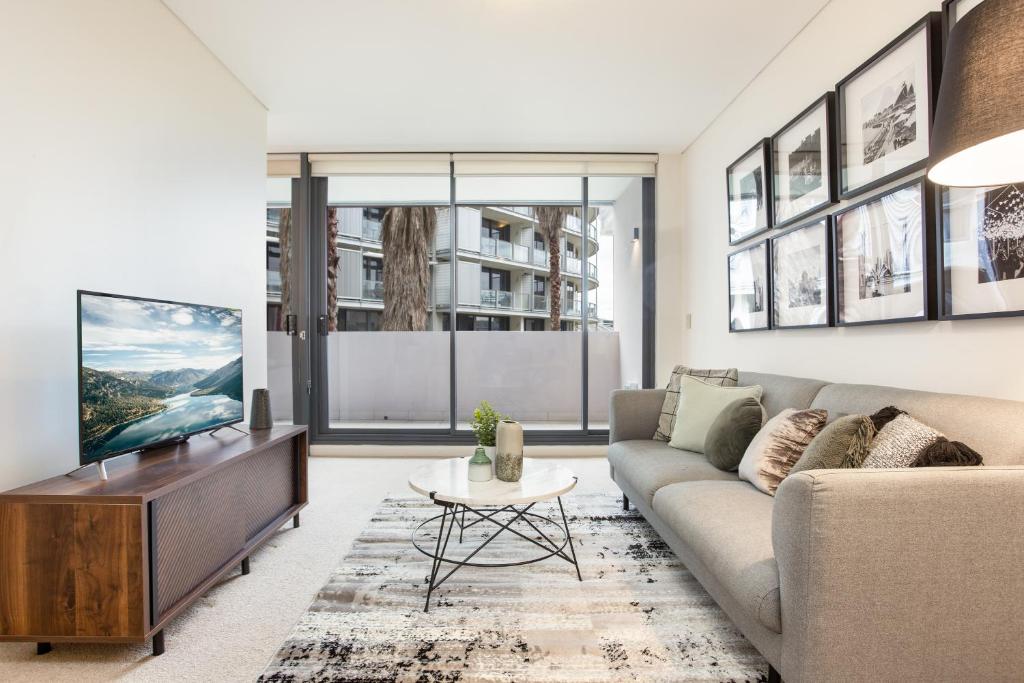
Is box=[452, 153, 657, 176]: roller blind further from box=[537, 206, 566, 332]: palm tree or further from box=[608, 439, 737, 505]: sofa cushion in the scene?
box=[608, 439, 737, 505]: sofa cushion

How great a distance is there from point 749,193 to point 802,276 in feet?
2.78

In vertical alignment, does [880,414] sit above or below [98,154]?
below

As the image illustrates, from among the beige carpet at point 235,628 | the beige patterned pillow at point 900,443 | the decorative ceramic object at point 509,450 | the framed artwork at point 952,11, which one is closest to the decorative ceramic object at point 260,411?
the beige carpet at point 235,628

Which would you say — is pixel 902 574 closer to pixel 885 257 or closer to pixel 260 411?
pixel 885 257

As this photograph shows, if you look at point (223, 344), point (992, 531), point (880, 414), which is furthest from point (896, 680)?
point (223, 344)

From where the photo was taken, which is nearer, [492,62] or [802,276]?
[802,276]

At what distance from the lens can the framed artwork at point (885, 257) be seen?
1.87 m

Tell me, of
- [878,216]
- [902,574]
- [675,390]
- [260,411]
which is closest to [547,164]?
[675,390]

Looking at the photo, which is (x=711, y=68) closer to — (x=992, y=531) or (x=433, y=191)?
(x=433, y=191)

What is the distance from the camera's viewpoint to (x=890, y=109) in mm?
2023

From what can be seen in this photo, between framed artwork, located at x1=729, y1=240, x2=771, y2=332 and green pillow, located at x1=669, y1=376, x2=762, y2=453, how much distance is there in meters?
0.62

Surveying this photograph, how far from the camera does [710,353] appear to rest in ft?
12.8

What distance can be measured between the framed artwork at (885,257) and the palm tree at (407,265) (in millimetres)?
3271

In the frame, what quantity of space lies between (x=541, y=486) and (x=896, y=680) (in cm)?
127
